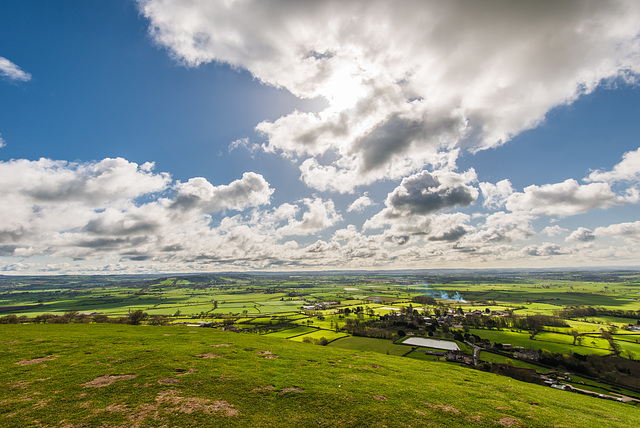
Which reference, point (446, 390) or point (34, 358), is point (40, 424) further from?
point (446, 390)

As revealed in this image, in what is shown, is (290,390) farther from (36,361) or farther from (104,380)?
(36,361)

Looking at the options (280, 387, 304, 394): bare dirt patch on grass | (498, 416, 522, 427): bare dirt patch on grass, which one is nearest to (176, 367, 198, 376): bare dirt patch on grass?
(280, 387, 304, 394): bare dirt patch on grass

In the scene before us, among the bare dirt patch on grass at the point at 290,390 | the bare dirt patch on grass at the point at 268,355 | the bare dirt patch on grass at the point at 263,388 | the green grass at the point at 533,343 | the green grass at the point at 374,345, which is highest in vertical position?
the bare dirt patch on grass at the point at 263,388

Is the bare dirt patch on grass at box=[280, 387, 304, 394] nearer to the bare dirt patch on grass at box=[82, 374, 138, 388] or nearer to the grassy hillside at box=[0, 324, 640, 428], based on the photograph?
the grassy hillside at box=[0, 324, 640, 428]

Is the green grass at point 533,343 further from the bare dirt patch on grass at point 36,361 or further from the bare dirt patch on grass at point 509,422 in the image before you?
the bare dirt patch on grass at point 36,361

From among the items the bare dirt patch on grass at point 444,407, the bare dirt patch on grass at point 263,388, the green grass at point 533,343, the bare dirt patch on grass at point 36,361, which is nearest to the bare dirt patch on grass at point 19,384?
the bare dirt patch on grass at point 36,361

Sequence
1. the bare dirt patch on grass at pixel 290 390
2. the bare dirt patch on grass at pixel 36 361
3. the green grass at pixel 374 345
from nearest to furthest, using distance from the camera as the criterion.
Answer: the bare dirt patch on grass at pixel 290 390 → the bare dirt patch on grass at pixel 36 361 → the green grass at pixel 374 345

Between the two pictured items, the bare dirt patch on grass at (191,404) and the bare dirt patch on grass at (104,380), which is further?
the bare dirt patch on grass at (104,380)
